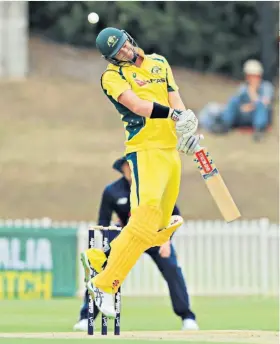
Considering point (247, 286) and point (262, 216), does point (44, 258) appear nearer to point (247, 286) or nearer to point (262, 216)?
point (247, 286)

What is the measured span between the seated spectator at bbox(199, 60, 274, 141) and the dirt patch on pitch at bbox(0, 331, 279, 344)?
20.7 meters

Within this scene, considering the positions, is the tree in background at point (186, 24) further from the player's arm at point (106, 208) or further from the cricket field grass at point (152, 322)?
the player's arm at point (106, 208)

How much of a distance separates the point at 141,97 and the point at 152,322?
152 inches

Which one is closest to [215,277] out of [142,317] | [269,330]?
[142,317]

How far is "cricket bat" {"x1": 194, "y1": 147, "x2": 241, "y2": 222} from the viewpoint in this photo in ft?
30.0

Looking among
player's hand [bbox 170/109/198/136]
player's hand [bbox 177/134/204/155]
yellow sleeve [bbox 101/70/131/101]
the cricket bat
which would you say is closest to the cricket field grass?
the cricket bat

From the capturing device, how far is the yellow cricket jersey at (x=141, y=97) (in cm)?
910

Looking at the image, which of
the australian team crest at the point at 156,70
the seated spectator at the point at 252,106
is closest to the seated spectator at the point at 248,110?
the seated spectator at the point at 252,106

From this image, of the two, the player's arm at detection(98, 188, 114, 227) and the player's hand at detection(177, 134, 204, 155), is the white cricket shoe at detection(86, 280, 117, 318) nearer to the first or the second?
the player's hand at detection(177, 134, 204, 155)

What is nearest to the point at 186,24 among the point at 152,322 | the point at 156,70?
the point at 152,322

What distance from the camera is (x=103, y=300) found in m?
9.25

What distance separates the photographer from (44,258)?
55.6 feet

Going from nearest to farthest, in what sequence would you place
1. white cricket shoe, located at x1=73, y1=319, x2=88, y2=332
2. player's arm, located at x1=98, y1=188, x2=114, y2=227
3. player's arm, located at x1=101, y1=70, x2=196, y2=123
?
player's arm, located at x1=101, y1=70, x2=196, y2=123 < white cricket shoe, located at x1=73, y1=319, x2=88, y2=332 < player's arm, located at x1=98, y1=188, x2=114, y2=227

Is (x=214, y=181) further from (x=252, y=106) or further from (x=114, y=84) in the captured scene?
(x=252, y=106)
